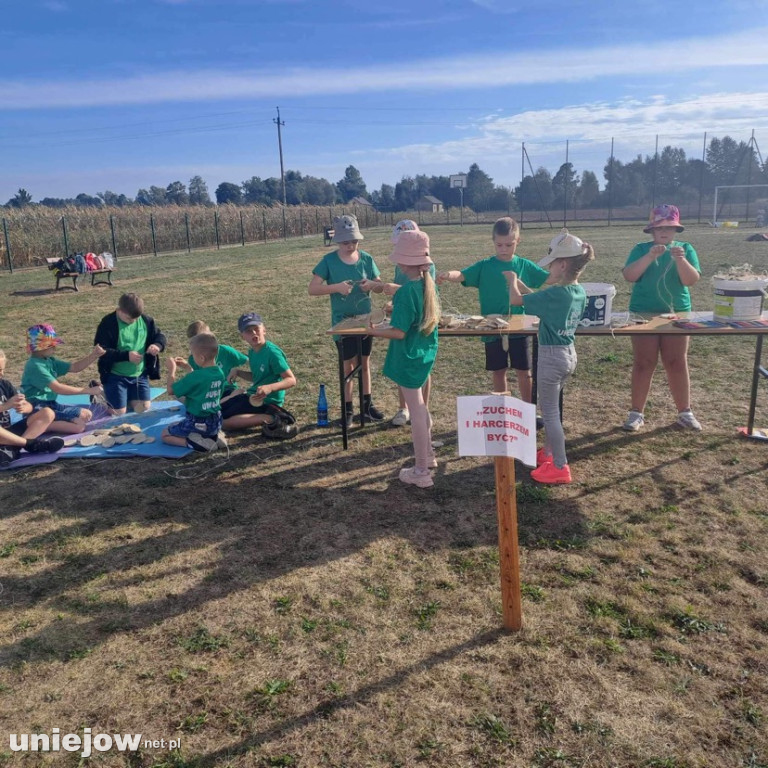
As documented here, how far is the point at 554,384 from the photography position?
455 cm

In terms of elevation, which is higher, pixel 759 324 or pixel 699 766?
pixel 759 324

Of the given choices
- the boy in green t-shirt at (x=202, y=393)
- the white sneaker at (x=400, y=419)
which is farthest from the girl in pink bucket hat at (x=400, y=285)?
the boy in green t-shirt at (x=202, y=393)

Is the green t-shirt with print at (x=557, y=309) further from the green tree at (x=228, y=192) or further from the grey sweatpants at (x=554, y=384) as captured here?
the green tree at (x=228, y=192)

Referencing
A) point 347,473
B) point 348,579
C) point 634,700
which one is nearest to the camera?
point 634,700

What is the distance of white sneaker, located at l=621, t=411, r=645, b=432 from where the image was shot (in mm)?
5590

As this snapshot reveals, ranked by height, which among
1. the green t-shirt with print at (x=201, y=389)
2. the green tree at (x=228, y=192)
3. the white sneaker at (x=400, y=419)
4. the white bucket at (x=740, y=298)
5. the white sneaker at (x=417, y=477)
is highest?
the green tree at (x=228, y=192)

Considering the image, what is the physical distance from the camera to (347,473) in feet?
16.4

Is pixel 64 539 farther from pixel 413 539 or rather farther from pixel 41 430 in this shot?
pixel 413 539

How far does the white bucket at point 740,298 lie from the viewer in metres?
5.24

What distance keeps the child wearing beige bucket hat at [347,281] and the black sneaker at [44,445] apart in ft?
7.89

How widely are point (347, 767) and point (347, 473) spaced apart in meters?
2.72

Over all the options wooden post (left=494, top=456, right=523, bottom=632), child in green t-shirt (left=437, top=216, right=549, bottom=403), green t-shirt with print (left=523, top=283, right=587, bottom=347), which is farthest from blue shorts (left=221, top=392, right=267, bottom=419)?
wooden post (left=494, top=456, right=523, bottom=632)

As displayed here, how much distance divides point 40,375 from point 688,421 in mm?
5559

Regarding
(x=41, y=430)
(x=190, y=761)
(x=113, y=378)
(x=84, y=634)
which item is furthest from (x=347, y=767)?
(x=113, y=378)
